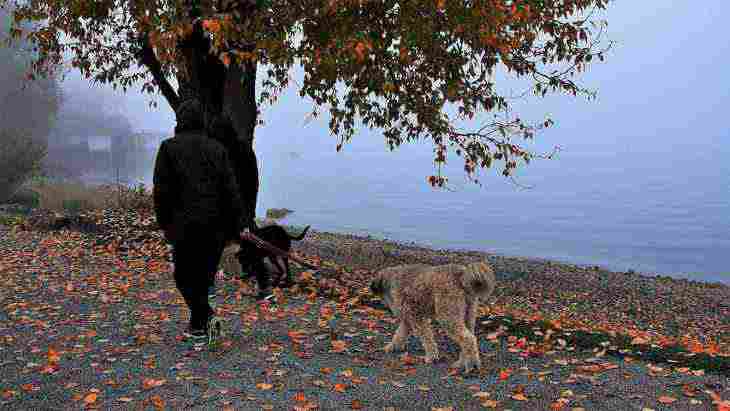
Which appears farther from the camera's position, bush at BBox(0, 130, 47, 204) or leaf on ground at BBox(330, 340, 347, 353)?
bush at BBox(0, 130, 47, 204)

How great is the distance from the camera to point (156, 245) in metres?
15.3

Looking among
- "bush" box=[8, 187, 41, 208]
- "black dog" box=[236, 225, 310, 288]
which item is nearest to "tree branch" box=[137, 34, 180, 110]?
"black dog" box=[236, 225, 310, 288]

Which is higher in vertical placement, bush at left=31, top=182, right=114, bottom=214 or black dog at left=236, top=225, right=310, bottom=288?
bush at left=31, top=182, right=114, bottom=214

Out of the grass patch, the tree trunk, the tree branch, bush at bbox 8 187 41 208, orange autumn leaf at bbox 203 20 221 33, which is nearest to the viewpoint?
orange autumn leaf at bbox 203 20 221 33

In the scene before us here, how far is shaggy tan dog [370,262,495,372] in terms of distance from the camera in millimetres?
6406

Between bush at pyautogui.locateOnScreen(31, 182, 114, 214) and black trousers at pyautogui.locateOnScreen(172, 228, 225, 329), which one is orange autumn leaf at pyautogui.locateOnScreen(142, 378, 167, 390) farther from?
bush at pyautogui.locateOnScreen(31, 182, 114, 214)

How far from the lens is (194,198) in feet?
21.6

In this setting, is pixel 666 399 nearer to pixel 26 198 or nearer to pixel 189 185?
pixel 189 185

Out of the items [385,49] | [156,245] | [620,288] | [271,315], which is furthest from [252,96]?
[620,288]

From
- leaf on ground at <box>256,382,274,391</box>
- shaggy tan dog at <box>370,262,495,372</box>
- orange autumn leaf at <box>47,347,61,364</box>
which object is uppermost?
shaggy tan dog at <box>370,262,495,372</box>

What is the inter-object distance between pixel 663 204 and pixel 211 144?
102m

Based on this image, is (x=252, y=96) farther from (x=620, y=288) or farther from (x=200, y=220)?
(x=620, y=288)

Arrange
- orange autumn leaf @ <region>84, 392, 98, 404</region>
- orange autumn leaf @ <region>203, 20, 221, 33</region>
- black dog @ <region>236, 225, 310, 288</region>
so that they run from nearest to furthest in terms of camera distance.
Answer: orange autumn leaf @ <region>84, 392, 98, 404</region> < orange autumn leaf @ <region>203, 20, 221, 33</region> < black dog @ <region>236, 225, 310, 288</region>

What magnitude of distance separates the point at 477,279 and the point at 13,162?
82.3ft
